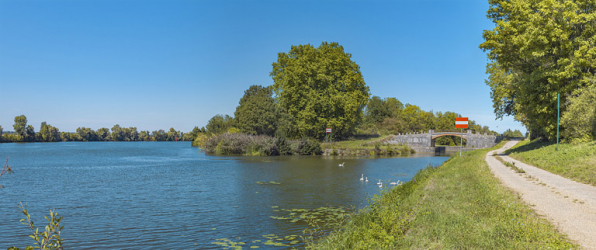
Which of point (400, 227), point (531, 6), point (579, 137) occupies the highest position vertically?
point (531, 6)

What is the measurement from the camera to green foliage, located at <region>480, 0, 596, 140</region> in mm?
25859

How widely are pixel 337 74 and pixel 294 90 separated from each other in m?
8.35

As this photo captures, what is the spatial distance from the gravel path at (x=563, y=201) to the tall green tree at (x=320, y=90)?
4635 centimetres

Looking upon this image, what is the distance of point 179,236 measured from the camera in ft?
40.9

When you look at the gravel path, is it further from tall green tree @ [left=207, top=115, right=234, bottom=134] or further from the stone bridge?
tall green tree @ [left=207, top=115, right=234, bottom=134]

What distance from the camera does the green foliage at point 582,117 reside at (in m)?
25.0

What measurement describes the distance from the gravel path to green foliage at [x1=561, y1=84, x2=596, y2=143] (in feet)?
36.9

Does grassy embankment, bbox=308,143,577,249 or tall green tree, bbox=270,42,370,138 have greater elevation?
tall green tree, bbox=270,42,370,138

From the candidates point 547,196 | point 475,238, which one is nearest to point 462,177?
point 547,196

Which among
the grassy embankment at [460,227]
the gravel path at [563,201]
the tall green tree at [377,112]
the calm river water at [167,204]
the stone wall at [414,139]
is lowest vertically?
the calm river water at [167,204]

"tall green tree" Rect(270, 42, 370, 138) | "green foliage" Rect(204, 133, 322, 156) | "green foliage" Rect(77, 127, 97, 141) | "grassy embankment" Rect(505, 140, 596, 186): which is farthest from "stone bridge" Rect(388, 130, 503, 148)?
"green foliage" Rect(77, 127, 97, 141)

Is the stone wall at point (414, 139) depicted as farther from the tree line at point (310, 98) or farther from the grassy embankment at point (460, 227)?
the grassy embankment at point (460, 227)

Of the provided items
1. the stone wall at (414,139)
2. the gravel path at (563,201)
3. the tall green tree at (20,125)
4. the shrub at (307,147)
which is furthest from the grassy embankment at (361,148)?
the tall green tree at (20,125)

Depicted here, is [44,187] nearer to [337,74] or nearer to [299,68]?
[299,68]
